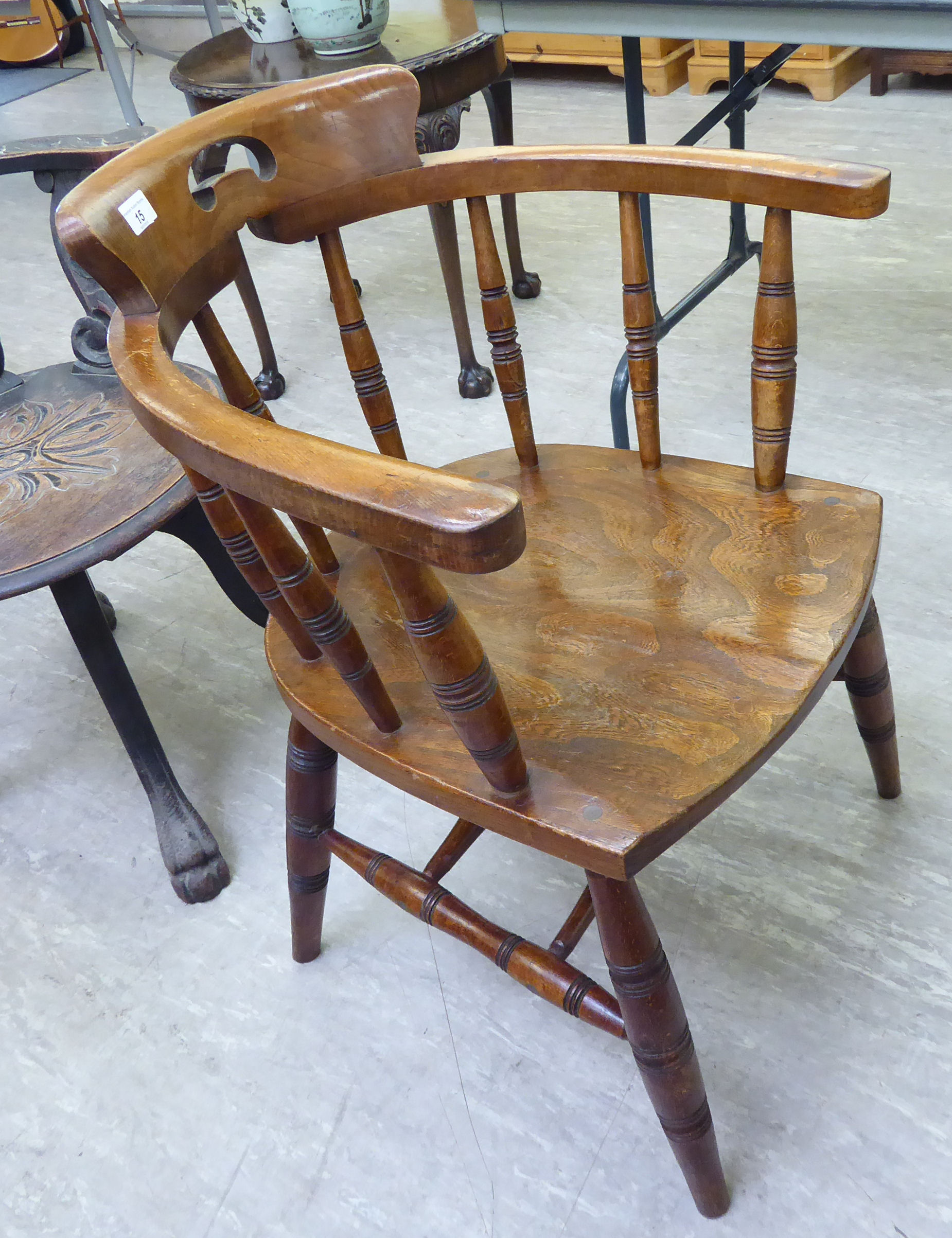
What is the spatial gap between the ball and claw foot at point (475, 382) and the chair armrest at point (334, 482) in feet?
4.86

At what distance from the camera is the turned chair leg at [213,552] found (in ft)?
4.39

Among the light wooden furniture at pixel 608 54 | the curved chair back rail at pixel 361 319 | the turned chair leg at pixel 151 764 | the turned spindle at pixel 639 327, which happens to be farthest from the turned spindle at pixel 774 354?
the light wooden furniture at pixel 608 54

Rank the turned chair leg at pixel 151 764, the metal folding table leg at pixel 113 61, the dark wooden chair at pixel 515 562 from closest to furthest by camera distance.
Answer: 1. the dark wooden chair at pixel 515 562
2. the turned chair leg at pixel 151 764
3. the metal folding table leg at pixel 113 61

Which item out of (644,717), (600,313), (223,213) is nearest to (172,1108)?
(644,717)

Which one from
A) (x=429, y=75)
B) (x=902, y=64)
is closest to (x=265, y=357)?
(x=429, y=75)

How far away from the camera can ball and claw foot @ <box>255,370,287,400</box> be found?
2330 millimetres

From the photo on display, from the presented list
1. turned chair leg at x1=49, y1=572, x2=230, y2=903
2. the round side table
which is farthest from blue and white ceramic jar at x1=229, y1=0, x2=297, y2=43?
turned chair leg at x1=49, y1=572, x2=230, y2=903

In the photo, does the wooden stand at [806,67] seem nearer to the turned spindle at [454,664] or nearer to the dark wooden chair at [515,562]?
the dark wooden chair at [515,562]

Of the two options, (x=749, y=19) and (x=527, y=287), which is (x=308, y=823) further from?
(x=527, y=287)

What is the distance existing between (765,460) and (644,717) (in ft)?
1.03

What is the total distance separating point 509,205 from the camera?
7.66 feet

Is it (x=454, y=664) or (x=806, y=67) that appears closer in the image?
(x=454, y=664)

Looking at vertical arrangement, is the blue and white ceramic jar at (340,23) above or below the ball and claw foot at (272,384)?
above

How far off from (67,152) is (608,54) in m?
2.72
